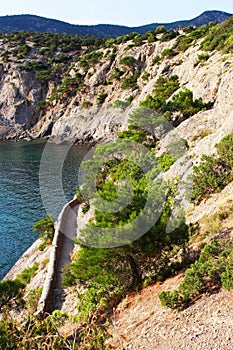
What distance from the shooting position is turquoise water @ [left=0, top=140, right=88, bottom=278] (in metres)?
27.5

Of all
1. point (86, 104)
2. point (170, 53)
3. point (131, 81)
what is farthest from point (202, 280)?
point (86, 104)

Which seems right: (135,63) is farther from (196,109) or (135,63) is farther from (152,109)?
(196,109)

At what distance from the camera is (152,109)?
117ft

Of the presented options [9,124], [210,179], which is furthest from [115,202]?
[9,124]

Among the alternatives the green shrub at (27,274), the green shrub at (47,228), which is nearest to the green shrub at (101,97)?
the green shrub at (47,228)

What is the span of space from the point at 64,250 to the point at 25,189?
72.6 feet

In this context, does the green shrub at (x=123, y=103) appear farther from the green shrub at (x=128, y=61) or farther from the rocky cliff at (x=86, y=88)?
the green shrub at (x=128, y=61)

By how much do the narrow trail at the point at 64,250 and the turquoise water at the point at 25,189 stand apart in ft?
14.7

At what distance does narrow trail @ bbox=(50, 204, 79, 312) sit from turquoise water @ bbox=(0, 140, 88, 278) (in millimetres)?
4493

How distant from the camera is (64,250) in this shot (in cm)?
2070

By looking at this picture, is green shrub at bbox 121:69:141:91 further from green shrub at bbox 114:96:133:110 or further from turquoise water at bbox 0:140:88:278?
turquoise water at bbox 0:140:88:278

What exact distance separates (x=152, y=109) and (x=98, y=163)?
1107cm

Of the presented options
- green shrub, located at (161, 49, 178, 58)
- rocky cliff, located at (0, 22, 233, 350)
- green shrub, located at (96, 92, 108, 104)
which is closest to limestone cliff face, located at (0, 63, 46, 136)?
rocky cliff, located at (0, 22, 233, 350)

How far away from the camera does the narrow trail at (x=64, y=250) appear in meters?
15.5
